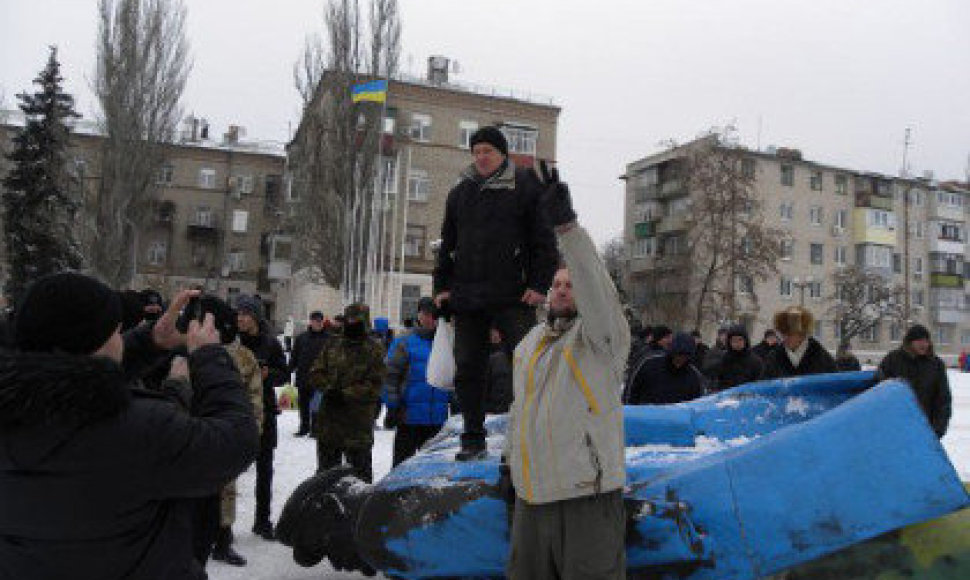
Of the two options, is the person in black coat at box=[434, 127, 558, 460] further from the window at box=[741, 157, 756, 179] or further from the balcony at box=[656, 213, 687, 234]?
the balcony at box=[656, 213, 687, 234]

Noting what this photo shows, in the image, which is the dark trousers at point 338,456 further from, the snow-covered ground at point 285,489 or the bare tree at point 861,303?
the bare tree at point 861,303

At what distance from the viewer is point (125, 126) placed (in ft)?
104

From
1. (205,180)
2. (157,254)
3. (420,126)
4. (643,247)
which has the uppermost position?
(420,126)

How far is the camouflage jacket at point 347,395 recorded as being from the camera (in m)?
6.10

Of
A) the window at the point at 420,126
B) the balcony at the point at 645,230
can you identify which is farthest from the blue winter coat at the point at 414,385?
the balcony at the point at 645,230

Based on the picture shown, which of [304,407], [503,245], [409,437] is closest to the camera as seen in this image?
[503,245]

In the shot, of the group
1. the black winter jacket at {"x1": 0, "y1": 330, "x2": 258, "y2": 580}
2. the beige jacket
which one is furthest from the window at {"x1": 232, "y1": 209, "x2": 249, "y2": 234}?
the black winter jacket at {"x1": 0, "y1": 330, "x2": 258, "y2": 580}

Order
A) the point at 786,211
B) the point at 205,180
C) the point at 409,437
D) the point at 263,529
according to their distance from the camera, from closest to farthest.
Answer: the point at 263,529
the point at 409,437
the point at 786,211
the point at 205,180

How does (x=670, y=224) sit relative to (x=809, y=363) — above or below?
above

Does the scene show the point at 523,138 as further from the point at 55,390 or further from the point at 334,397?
the point at 55,390

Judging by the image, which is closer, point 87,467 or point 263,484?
point 87,467

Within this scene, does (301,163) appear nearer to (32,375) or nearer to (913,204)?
(32,375)

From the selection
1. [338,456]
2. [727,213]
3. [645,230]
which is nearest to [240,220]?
[645,230]

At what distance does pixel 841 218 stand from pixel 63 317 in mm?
57933
